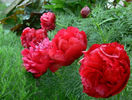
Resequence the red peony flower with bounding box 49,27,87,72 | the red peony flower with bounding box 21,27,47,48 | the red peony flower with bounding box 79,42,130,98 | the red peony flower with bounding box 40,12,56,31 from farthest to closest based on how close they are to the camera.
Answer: the red peony flower with bounding box 40,12,56,31
the red peony flower with bounding box 21,27,47,48
the red peony flower with bounding box 49,27,87,72
the red peony flower with bounding box 79,42,130,98

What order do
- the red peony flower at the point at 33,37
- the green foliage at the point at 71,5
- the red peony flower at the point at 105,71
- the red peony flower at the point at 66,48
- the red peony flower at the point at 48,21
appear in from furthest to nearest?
the green foliage at the point at 71,5 → the red peony flower at the point at 48,21 → the red peony flower at the point at 33,37 → the red peony flower at the point at 66,48 → the red peony flower at the point at 105,71

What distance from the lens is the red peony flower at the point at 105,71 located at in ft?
1.55

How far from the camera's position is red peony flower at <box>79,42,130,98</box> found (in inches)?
18.6

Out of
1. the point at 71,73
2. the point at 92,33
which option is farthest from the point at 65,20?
the point at 71,73

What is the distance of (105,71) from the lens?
1.57 ft

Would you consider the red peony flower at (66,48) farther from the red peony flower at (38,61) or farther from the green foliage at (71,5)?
the green foliage at (71,5)

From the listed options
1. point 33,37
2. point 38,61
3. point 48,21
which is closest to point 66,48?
point 38,61

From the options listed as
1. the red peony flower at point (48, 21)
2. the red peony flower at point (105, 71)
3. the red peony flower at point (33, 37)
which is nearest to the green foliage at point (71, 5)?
the red peony flower at point (48, 21)

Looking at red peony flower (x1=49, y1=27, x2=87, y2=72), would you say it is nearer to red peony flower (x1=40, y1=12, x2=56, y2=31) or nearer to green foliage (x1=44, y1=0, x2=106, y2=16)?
red peony flower (x1=40, y1=12, x2=56, y2=31)

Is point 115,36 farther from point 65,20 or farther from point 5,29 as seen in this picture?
point 5,29

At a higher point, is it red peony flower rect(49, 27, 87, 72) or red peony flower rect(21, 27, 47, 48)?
red peony flower rect(49, 27, 87, 72)

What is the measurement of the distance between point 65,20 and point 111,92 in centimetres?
108

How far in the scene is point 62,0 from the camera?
6.81ft

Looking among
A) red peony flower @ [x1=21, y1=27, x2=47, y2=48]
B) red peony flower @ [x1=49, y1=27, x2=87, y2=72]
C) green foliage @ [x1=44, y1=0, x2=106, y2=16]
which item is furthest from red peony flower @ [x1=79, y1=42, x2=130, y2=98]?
green foliage @ [x1=44, y1=0, x2=106, y2=16]
